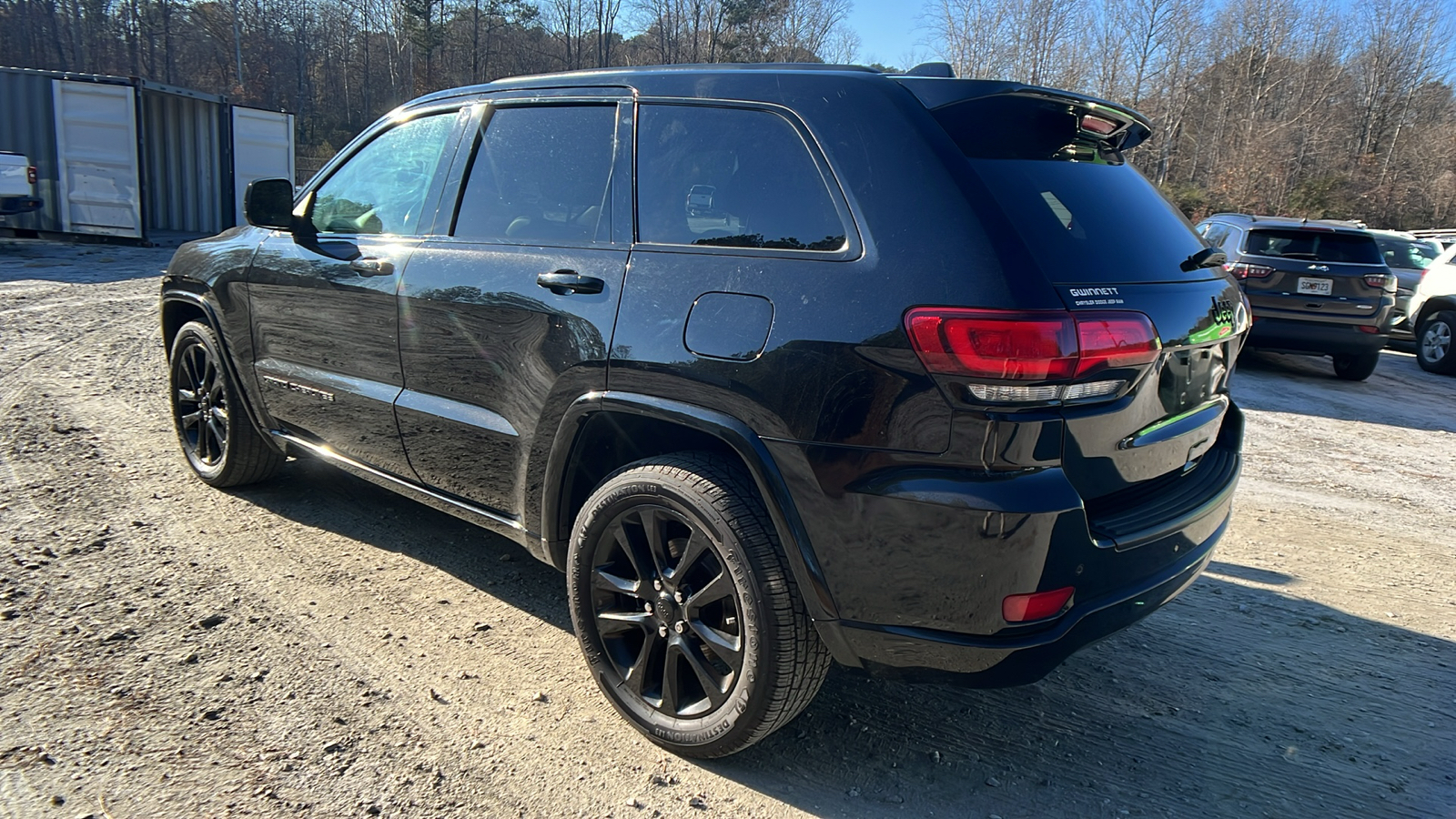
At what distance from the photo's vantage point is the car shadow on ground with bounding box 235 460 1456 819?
101 inches

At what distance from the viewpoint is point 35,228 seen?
1612 cm

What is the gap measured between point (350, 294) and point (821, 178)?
6.78 feet

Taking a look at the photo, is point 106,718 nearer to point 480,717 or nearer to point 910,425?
point 480,717

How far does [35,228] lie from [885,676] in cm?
1914

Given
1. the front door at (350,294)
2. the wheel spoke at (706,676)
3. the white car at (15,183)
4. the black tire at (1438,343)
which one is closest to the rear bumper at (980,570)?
the wheel spoke at (706,676)

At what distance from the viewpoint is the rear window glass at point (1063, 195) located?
2234 mm

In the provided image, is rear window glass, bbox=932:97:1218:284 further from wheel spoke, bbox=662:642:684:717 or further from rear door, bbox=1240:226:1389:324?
rear door, bbox=1240:226:1389:324

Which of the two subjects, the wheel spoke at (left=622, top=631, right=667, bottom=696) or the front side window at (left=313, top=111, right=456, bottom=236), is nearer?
the wheel spoke at (left=622, top=631, right=667, bottom=696)

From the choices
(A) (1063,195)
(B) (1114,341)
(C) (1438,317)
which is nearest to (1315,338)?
(C) (1438,317)

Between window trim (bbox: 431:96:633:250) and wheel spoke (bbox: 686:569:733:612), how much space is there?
3.37 ft

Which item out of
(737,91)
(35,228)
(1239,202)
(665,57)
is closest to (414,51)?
(665,57)

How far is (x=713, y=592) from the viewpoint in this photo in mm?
2488

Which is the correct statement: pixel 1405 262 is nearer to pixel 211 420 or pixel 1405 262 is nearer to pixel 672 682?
pixel 672 682

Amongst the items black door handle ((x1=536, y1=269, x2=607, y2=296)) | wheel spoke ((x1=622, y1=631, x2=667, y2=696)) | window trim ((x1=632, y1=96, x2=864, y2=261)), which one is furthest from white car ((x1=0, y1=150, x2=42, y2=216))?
wheel spoke ((x1=622, y1=631, x2=667, y2=696))
